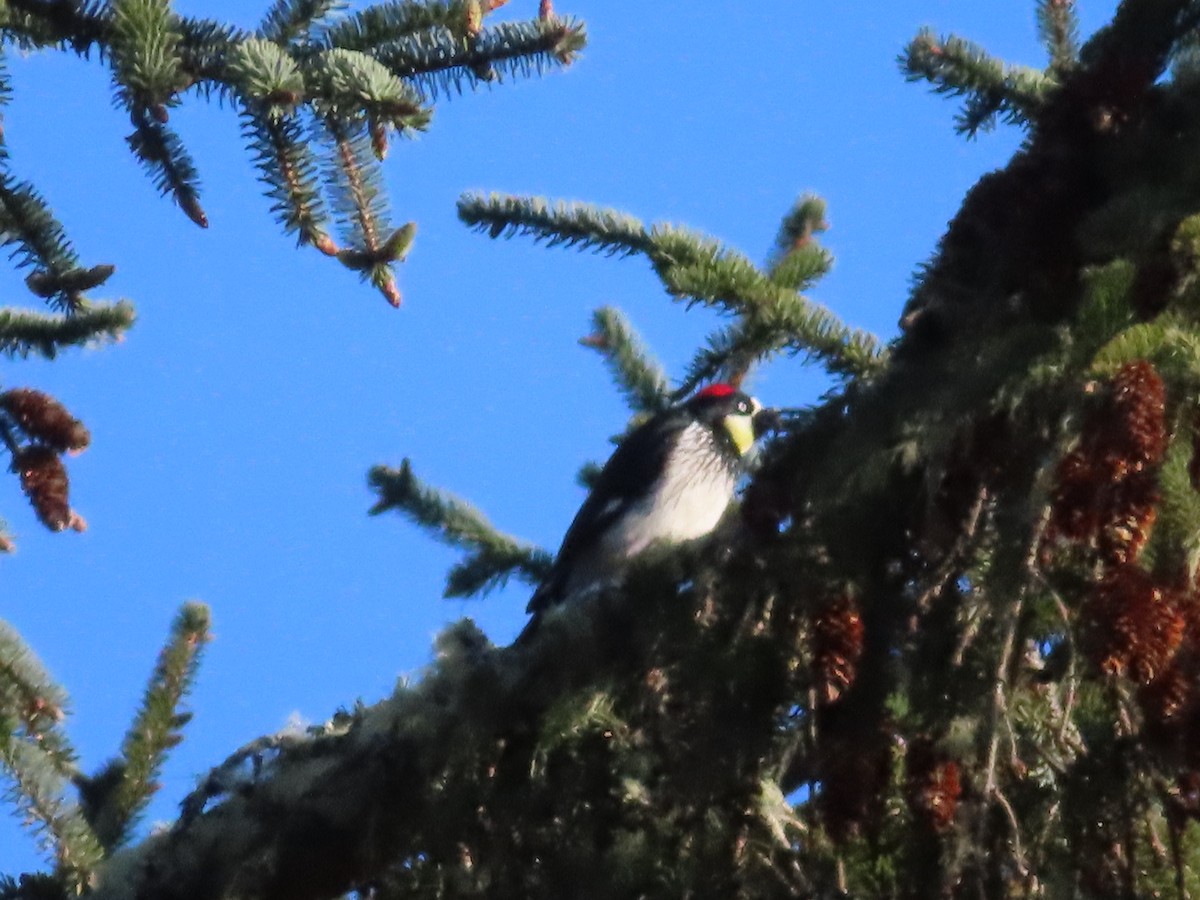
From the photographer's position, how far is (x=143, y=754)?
3154mm

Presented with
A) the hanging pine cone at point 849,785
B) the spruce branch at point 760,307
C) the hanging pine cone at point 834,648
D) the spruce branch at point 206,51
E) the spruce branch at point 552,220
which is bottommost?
the hanging pine cone at point 849,785

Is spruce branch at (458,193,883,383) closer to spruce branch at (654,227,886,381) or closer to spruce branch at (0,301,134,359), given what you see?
spruce branch at (654,227,886,381)

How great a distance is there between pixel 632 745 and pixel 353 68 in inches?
47.3

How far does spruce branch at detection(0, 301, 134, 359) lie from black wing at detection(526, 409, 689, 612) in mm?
1536

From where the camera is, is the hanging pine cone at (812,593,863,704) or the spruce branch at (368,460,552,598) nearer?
the hanging pine cone at (812,593,863,704)

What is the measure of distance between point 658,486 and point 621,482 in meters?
0.11

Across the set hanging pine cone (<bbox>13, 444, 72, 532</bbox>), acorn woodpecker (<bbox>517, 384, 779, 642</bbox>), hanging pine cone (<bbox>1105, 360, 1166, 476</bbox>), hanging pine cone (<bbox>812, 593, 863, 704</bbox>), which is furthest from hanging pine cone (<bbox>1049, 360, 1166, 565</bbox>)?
acorn woodpecker (<bbox>517, 384, 779, 642</bbox>)

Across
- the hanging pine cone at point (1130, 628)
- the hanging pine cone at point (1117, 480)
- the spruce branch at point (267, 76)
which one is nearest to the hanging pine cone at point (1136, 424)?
the hanging pine cone at point (1117, 480)

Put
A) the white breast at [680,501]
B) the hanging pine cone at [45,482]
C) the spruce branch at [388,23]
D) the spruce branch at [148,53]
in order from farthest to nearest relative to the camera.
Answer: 1. the white breast at [680,501]
2. the hanging pine cone at [45,482]
3. the spruce branch at [388,23]
4. the spruce branch at [148,53]

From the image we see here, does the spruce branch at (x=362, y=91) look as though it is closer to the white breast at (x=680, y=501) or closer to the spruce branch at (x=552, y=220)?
the spruce branch at (x=552, y=220)

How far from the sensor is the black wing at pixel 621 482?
14.2 feet

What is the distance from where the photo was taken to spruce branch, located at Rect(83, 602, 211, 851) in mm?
3150

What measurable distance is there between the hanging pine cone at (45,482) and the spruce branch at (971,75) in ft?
6.69

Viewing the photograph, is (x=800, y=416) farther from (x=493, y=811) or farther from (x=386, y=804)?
(x=386, y=804)
